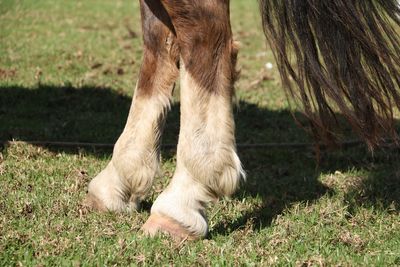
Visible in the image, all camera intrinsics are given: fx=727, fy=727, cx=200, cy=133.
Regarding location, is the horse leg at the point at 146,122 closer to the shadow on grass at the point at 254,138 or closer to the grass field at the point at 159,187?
the grass field at the point at 159,187

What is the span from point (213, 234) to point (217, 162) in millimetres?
358

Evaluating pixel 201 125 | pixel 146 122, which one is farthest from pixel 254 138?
pixel 201 125

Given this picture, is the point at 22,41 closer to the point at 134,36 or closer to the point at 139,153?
the point at 134,36

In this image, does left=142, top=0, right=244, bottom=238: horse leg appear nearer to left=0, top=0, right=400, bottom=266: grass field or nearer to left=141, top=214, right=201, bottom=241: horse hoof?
left=141, top=214, right=201, bottom=241: horse hoof

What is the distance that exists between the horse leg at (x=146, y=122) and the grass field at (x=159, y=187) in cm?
13

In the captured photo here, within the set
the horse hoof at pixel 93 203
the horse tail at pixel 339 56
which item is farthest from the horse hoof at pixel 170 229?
the horse tail at pixel 339 56

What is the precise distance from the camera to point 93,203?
3.48 metres

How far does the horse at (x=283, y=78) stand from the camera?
9.76ft

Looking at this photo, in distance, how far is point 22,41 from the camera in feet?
26.1

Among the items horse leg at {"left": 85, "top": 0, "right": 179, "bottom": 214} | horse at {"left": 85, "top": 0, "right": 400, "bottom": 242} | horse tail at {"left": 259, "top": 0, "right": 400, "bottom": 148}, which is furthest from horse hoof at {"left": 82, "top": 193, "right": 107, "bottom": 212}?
horse tail at {"left": 259, "top": 0, "right": 400, "bottom": 148}

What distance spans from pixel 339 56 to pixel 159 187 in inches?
52.4

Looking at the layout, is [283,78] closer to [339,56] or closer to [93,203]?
[339,56]

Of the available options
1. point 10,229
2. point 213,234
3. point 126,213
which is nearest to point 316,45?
point 213,234

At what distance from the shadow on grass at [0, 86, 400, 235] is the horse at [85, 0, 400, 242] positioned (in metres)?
0.32
